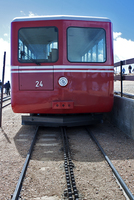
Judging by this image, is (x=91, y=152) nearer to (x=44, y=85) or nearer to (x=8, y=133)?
(x=44, y=85)

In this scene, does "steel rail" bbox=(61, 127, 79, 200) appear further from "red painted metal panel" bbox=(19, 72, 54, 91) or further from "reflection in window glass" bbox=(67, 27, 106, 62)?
"reflection in window glass" bbox=(67, 27, 106, 62)

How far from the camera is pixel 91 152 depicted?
4.38 m

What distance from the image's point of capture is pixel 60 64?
5.39 metres

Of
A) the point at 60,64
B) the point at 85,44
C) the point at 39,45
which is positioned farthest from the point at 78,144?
the point at 39,45

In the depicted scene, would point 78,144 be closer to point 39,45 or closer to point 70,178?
point 70,178

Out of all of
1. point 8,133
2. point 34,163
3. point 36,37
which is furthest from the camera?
point 8,133

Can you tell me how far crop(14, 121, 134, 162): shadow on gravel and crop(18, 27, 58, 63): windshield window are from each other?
2.01m

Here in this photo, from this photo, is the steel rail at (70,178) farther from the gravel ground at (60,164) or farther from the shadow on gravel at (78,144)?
the shadow on gravel at (78,144)

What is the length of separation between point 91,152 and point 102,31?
313 cm

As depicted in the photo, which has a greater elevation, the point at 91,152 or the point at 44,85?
the point at 44,85

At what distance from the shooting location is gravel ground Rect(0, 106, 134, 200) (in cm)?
286

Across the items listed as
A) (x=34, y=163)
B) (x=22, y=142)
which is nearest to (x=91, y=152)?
(x=34, y=163)

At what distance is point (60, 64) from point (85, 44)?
0.86m

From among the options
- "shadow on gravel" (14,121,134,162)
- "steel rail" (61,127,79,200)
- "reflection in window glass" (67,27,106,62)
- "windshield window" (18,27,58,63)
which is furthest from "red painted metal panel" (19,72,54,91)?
"steel rail" (61,127,79,200)
